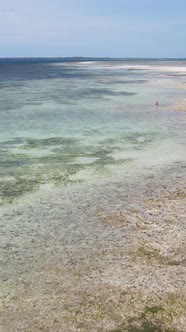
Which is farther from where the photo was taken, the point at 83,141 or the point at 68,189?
the point at 83,141

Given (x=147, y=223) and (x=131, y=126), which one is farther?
(x=131, y=126)

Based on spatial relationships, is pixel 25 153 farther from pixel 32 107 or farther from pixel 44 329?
pixel 32 107

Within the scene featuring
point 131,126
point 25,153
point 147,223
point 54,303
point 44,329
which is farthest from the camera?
point 131,126

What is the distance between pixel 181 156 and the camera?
16.7 meters

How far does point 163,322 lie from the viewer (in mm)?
6617

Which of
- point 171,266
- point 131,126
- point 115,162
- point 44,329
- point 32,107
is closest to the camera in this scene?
point 44,329

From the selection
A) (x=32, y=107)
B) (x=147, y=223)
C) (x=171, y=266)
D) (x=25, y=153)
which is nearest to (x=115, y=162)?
(x=25, y=153)

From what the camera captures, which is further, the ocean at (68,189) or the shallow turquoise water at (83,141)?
the shallow turquoise water at (83,141)

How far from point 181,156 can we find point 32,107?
716 inches

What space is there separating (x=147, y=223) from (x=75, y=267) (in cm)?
289

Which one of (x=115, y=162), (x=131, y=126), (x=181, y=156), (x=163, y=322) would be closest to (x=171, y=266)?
(x=163, y=322)

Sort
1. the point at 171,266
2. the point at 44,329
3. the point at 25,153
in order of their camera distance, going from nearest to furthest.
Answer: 1. the point at 44,329
2. the point at 171,266
3. the point at 25,153

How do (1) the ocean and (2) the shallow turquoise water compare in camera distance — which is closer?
(1) the ocean

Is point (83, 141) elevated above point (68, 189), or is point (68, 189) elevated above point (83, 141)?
point (83, 141)
